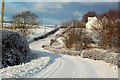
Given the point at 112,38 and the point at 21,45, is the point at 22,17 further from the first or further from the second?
the point at 21,45

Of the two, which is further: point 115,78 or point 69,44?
point 69,44

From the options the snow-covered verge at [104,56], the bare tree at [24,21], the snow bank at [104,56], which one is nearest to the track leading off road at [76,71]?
the snow-covered verge at [104,56]

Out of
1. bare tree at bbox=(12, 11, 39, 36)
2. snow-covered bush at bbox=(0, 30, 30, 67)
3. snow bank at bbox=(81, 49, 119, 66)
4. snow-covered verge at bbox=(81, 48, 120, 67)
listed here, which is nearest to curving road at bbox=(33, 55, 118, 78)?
snow-covered verge at bbox=(81, 48, 120, 67)

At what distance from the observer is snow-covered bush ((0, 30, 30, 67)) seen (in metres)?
25.2

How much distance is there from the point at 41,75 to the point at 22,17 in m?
60.5

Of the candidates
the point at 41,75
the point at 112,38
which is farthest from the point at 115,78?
the point at 112,38

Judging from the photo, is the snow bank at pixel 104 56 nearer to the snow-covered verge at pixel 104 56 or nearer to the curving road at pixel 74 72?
the snow-covered verge at pixel 104 56

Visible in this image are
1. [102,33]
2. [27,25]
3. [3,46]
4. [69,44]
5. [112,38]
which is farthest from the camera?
[27,25]

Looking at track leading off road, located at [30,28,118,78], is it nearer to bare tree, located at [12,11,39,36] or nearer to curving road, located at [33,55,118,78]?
curving road, located at [33,55,118,78]

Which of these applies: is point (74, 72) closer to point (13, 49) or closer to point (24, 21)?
point (13, 49)

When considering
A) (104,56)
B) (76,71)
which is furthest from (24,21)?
(76,71)

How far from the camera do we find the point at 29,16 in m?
77.3

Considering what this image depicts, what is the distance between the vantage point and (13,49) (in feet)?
88.1

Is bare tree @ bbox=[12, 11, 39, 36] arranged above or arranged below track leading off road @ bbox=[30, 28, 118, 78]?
above
